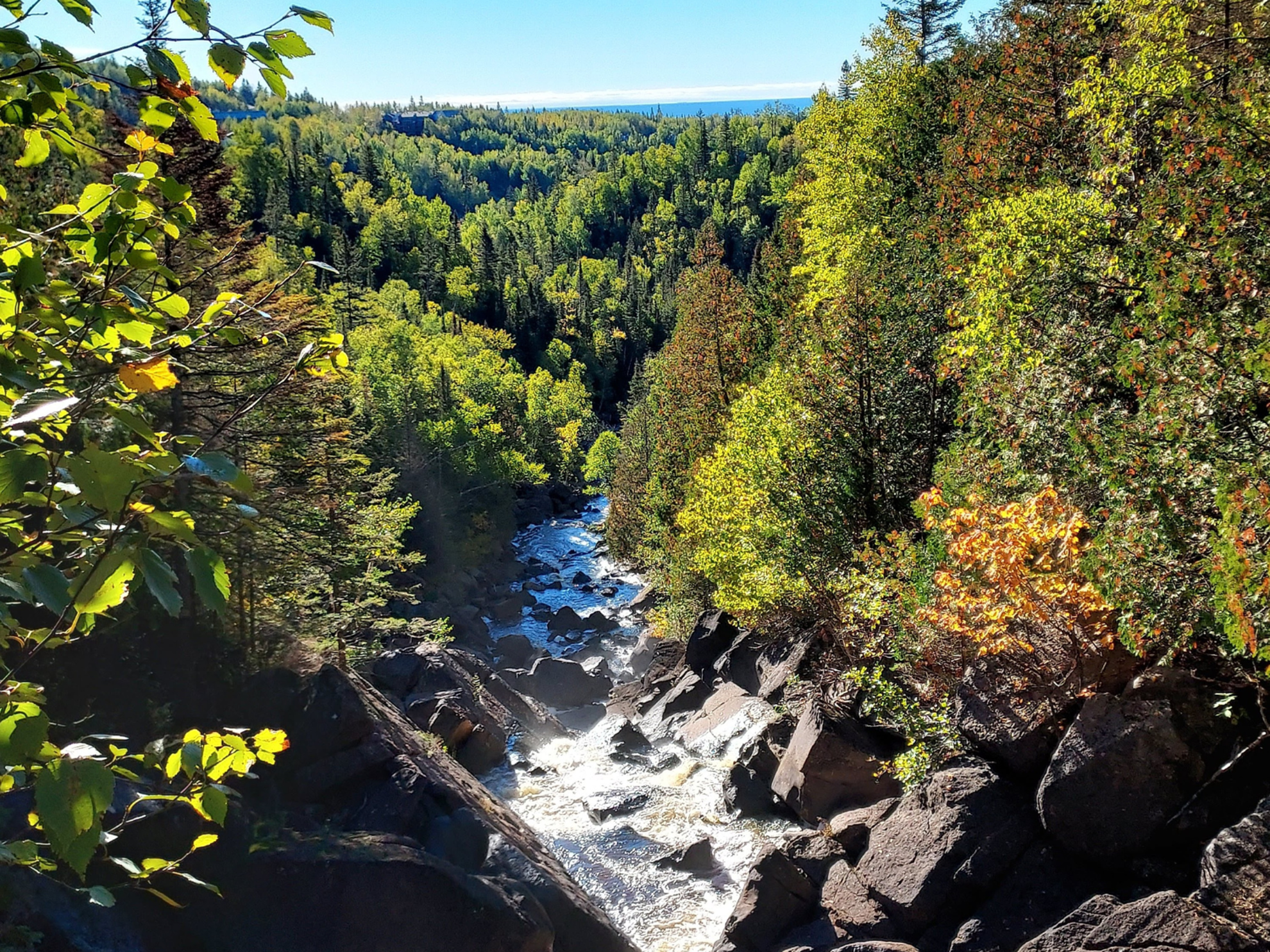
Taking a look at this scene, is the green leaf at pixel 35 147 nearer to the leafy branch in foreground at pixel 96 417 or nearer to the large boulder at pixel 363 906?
the leafy branch in foreground at pixel 96 417

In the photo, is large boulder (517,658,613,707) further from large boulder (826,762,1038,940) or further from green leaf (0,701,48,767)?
green leaf (0,701,48,767)

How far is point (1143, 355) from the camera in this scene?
29.6ft

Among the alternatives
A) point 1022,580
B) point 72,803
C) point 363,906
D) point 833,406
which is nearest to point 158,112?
point 72,803

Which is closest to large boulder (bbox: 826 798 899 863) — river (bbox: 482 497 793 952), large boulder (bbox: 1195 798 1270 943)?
river (bbox: 482 497 793 952)

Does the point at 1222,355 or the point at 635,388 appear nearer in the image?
the point at 1222,355

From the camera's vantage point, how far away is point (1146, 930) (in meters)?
8.67

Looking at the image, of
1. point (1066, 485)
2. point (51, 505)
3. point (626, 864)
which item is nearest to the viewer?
point (51, 505)

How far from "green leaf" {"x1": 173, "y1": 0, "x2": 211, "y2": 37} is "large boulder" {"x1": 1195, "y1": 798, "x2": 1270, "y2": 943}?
1062 cm

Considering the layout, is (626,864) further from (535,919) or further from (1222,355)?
(1222,355)

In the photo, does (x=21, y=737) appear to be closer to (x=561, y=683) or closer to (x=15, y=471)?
(x=15, y=471)

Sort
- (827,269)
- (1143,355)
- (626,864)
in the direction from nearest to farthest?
(1143,355) → (626,864) → (827,269)

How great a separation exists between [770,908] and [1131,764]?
21.8 ft

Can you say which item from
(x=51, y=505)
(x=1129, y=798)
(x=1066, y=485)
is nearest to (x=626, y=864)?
(x=1129, y=798)

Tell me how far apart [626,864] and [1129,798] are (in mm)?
11583
